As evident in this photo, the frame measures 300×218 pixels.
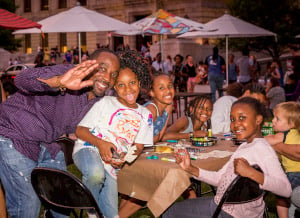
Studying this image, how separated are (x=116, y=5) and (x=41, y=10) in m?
15.9

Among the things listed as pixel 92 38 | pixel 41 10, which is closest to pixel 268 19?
pixel 92 38

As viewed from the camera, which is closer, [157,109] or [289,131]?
[289,131]

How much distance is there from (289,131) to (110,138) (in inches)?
68.4

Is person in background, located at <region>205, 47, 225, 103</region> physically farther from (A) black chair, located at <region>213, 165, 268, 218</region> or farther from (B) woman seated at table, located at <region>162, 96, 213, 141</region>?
(A) black chair, located at <region>213, 165, 268, 218</region>

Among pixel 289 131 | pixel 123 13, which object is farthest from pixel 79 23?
pixel 123 13

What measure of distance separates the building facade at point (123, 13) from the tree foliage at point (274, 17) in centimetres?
416

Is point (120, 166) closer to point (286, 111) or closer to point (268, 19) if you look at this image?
point (286, 111)

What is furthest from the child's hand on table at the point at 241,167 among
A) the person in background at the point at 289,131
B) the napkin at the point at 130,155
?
the person in background at the point at 289,131

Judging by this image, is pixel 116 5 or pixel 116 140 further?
pixel 116 5

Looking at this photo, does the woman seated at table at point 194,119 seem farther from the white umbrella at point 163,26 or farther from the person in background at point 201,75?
the person in background at point 201,75

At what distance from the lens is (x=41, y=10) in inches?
2312

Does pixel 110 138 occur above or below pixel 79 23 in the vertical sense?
below

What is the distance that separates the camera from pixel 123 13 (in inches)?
1836

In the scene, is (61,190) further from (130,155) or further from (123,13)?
(123,13)
